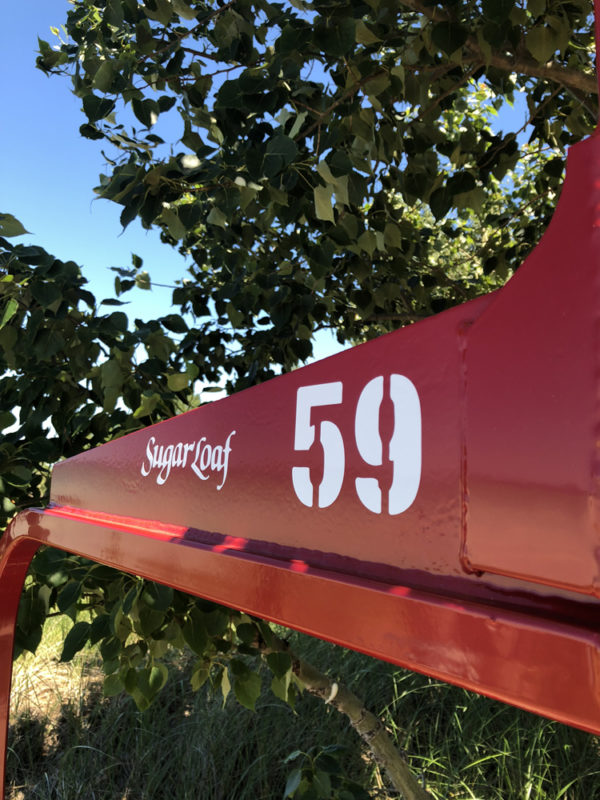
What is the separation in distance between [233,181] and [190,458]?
832 mm

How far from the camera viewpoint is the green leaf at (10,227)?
1.72 metres

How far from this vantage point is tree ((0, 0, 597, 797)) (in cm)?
143

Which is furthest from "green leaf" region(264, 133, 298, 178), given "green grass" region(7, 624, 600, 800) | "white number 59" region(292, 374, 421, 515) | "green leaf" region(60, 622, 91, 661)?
"green grass" region(7, 624, 600, 800)

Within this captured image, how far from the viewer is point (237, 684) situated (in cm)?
168

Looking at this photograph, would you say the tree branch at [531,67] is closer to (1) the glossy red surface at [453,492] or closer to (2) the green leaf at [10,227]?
(2) the green leaf at [10,227]

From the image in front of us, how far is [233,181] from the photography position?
4.89ft

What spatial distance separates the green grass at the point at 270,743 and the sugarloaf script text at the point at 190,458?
6.78 ft

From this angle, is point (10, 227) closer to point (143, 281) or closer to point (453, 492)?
point (143, 281)

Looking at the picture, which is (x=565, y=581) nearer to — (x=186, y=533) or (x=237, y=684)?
(x=186, y=533)

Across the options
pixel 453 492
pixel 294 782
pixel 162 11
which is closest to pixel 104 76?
pixel 162 11

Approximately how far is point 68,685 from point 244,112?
3.83m

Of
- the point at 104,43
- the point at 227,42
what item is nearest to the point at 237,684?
the point at 227,42

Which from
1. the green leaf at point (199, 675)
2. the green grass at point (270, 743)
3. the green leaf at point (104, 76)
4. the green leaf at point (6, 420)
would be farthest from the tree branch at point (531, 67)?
the green grass at point (270, 743)

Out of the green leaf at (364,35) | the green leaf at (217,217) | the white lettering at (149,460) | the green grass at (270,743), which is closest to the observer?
the white lettering at (149,460)
